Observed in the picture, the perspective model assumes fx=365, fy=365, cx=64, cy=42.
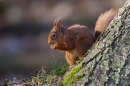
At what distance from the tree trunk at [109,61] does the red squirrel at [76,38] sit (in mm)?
575

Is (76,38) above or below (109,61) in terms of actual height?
above

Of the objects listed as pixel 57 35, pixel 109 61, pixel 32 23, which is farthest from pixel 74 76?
pixel 32 23

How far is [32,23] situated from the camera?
32.7 feet

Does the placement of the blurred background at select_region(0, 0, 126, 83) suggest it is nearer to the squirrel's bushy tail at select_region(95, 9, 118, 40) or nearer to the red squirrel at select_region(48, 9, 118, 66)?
the red squirrel at select_region(48, 9, 118, 66)

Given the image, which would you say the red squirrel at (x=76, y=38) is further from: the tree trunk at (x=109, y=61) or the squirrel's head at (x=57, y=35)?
the tree trunk at (x=109, y=61)

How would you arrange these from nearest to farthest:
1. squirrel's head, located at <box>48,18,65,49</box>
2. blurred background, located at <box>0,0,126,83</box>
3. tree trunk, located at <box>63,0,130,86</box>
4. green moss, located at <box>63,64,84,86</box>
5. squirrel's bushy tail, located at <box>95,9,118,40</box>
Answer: tree trunk, located at <box>63,0,130,86</box>
green moss, located at <box>63,64,84,86</box>
squirrel's bushy tail, located at <box>95,9,118,40</box>
squirrel's head, located at <box>48,18,65,49</box>
blurred background, located at <box>0,0,126,83</box>

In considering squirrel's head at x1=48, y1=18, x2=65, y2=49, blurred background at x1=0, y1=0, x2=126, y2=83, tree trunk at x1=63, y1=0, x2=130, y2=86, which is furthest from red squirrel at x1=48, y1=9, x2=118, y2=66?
blurred background at x1=0, y1=0, x2=126, y2=83

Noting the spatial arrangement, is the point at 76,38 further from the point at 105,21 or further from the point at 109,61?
the point at 109,61

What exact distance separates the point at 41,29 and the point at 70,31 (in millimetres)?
6052

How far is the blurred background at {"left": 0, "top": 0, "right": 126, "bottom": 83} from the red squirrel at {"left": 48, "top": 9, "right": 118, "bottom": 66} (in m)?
3.86

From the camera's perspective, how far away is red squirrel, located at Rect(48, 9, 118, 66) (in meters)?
3.29

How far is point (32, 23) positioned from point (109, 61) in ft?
24.9

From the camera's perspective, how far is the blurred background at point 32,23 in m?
7.97

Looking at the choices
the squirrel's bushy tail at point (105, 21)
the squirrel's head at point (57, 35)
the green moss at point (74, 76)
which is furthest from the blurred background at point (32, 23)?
the green moss at point (74, 76)
